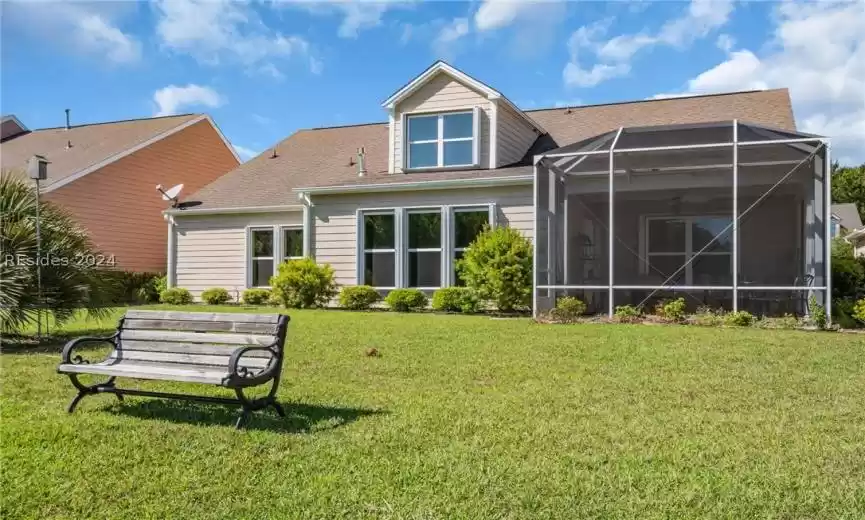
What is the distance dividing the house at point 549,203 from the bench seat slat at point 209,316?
28.5 ft

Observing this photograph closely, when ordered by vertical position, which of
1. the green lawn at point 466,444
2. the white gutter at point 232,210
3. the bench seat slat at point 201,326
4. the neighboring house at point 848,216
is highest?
the neighboring house at point 848,216

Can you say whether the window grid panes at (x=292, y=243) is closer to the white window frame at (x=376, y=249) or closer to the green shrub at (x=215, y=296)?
the green shrub at (x=215, y=296)

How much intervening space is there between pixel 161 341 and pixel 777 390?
5524 millimetres

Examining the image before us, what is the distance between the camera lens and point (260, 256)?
764 inches

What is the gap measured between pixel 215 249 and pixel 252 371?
611 inches

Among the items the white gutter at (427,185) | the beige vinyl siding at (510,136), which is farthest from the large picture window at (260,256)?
the beige vinyl siding at (510,136)

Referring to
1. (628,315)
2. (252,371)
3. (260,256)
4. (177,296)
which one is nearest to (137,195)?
(177,296)

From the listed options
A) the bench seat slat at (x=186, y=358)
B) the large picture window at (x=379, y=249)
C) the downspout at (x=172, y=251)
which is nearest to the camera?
the bench seat slat at (x=186, y=358)

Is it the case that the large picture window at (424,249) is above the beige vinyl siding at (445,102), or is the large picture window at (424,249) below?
below

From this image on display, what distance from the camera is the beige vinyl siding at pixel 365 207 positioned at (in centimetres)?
1570

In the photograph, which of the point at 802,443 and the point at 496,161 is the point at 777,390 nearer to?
the point at 802,443

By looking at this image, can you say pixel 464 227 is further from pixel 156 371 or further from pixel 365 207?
pixel 156 371

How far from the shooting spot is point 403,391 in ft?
21.0

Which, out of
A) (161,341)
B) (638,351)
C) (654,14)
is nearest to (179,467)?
(161,341)
